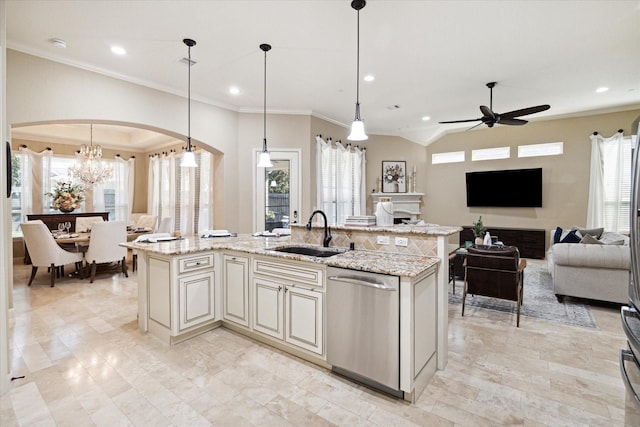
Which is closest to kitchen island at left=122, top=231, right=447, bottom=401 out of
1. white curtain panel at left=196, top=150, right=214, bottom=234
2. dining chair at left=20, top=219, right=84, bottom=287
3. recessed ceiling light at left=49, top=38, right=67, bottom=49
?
recessed ceiling light at left=49, top=38, right=67, bottom=49

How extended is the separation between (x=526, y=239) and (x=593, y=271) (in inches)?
128

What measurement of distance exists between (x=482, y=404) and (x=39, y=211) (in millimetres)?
8796

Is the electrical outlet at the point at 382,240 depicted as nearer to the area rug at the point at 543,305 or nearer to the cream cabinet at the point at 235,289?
the cream cabinet at the point at 235,289

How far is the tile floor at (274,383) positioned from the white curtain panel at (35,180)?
4773mm

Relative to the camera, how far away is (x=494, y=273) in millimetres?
3389

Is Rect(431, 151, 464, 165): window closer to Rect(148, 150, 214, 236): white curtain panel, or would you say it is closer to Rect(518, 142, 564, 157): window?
Rect(518, 142, 564, 157): window

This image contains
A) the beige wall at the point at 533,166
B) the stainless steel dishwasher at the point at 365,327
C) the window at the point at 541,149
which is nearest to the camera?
the stainless steel dishwasher at the point at 365,327

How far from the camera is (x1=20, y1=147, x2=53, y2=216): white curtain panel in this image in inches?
261

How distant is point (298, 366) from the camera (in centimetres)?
249

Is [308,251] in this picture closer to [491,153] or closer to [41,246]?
[41,246]

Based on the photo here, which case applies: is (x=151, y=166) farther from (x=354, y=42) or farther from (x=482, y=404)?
(x=482, y=404)

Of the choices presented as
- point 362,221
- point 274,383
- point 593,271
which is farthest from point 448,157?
point 274,383

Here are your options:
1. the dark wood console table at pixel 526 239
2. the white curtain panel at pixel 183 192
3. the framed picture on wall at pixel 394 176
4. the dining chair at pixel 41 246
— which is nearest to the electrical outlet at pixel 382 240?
the white curtain panel at pixel 183 192

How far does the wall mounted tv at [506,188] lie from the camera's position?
22.5ft
